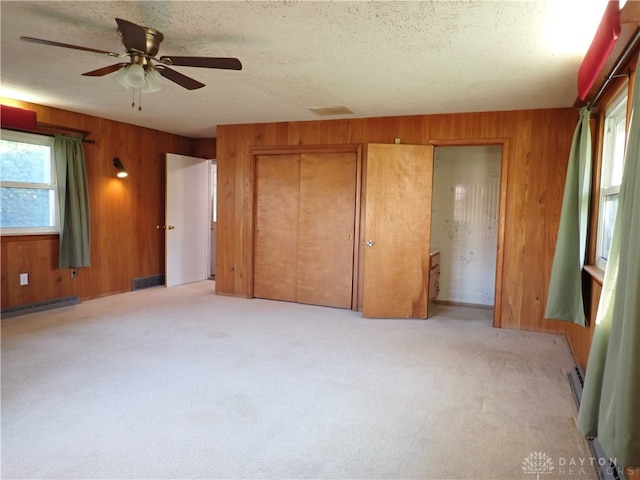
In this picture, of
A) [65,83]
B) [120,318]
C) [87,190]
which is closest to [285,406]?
[120,318]

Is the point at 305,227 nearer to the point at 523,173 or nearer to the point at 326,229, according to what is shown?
the point at 326,229

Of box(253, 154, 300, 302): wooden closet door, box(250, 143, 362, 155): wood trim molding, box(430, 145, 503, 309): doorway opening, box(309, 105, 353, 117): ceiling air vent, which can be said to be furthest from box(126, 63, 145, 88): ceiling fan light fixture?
box(430, 145, 503, 309): doorway opening

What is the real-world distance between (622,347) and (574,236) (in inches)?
79.2

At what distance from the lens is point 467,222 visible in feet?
18.5

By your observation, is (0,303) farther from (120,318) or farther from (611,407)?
(611,407)

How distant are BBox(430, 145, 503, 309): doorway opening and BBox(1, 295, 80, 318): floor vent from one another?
451 cm

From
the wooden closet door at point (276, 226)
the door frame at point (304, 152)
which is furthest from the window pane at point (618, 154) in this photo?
the wooden closet door at point (276, 226)

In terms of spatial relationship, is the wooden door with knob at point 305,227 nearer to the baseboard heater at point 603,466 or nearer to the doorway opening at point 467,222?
the doorway opening at point 467,222

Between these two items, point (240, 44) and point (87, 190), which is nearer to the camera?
point (240, 44)

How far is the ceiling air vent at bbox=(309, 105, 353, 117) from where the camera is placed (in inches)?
180

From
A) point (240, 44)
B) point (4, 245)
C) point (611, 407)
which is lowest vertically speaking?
point (611, 407)

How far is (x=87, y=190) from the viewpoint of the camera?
5.24 meters

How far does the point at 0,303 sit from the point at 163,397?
2.97 m

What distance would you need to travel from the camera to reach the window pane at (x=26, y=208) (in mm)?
4566
